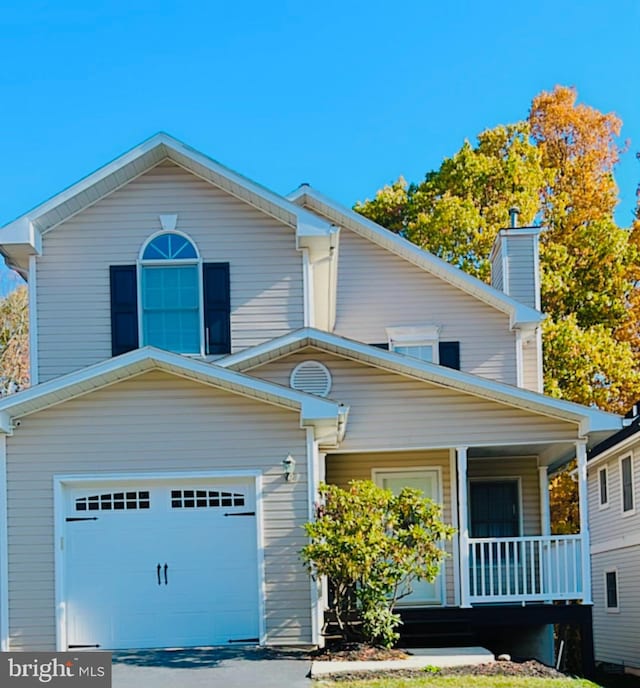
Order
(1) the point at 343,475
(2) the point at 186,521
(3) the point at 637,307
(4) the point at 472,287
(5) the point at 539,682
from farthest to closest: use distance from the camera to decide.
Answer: (3) the point at 637,307
(4) the point at 472,287
(1) the point at 343,475
(2) the point at 186,521
(5) the point at 539,682

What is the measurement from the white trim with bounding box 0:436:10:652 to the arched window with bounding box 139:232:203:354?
11.6 feet

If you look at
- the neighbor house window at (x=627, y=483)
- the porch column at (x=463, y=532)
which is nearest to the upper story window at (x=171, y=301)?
the porch column at (x=463, y=532)

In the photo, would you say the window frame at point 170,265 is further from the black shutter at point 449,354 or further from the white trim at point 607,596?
the white trim at point 607,596

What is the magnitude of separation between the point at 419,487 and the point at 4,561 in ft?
21.6

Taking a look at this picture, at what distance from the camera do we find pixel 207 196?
16.4 meters

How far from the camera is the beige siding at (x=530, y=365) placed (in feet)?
66.3

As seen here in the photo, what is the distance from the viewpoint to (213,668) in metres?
11.5

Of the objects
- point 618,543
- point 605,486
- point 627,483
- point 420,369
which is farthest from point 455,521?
point 605,486

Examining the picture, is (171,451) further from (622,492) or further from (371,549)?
(622,492)

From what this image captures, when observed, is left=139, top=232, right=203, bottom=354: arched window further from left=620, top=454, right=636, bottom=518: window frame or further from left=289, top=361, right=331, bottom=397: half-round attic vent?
left=620, top=454, right=636, bottom=518: window frame

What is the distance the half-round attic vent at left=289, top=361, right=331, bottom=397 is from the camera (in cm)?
1555

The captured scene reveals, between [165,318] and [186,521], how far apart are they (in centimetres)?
384

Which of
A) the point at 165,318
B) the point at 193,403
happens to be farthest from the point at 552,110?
the point at 193,403

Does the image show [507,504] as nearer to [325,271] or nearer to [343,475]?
[343,475]
